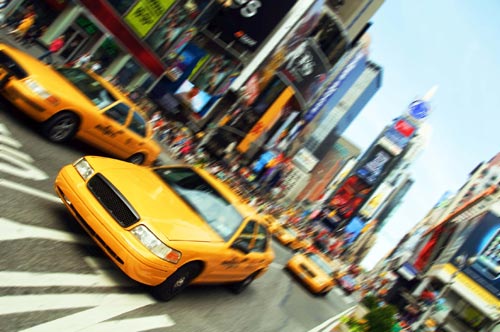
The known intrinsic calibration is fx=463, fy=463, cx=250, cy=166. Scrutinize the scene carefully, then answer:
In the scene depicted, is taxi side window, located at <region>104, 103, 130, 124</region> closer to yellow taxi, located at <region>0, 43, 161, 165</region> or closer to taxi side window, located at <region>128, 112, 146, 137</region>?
yellow taxi, located at <region>0, 43, 161, 165</region>

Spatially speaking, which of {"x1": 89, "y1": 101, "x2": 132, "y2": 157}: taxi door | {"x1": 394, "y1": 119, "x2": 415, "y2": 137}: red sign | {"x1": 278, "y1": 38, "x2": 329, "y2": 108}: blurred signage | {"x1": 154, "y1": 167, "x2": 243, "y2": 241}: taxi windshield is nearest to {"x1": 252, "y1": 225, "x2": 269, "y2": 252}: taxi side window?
{"x1": 154, "y1": 167, "x2": 243, "y2": 241}: taxi windshield

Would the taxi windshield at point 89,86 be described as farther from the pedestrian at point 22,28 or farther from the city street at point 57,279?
the pedestrian at point 22,28

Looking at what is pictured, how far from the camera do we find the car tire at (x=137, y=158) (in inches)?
467

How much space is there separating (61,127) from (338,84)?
3024 inches

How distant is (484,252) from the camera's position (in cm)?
4081

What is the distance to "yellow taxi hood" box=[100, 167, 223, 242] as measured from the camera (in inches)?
226

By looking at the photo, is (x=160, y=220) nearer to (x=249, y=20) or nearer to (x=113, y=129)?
(x=113, y=129)

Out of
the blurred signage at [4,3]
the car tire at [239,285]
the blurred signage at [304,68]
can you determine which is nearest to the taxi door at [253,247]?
the car tire at [239,285]

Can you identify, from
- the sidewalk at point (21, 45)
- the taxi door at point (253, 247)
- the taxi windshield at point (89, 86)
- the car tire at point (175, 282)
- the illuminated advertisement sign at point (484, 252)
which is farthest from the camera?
the illuminated advertisement sign at point (484, 252)

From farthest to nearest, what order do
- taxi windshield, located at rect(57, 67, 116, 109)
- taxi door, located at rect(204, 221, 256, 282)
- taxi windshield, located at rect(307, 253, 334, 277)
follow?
taxi windshield, located at rect(307, 253, 334, 277)
taxi windshield, located at rect(57, 67, 116, 109)
taxi door, located at rect(204, 221, 256, 282)

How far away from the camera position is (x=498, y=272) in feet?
128

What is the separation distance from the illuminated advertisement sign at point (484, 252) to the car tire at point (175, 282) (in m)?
40.1

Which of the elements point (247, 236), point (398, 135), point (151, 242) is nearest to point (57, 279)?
point (151, 242)

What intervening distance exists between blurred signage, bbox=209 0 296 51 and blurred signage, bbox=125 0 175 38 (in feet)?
30.5
